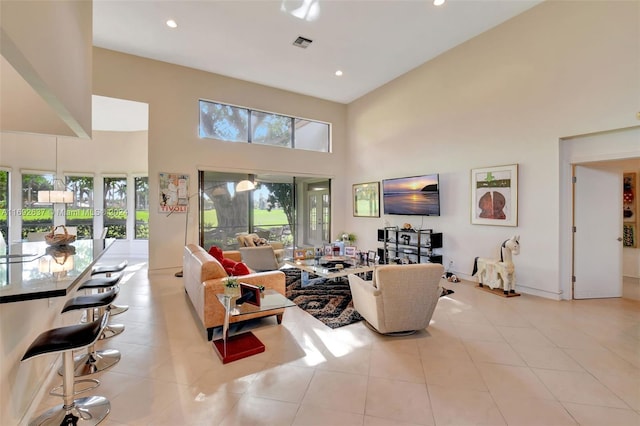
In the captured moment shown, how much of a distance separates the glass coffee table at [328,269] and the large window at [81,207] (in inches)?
270

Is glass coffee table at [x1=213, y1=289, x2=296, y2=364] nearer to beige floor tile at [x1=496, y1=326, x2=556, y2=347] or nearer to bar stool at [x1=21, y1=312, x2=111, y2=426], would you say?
bar stool at [x1=21, y1=312, x2=111, y2=426]

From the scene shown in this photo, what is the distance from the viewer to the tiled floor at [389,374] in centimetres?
194

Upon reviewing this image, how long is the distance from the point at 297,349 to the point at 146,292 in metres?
3.29

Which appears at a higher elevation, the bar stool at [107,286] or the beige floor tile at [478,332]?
the bar stool at [107,286]

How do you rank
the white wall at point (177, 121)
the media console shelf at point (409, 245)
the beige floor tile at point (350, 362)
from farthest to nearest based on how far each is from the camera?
the media console shelf at point (409, 245), the white wall at point (177, 121), the beige floor tile at point (350, 362)

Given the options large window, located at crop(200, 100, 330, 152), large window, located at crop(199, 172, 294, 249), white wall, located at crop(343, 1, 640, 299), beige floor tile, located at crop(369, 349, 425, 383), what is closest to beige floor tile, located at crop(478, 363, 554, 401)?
beige floor tile, located at crop(369, 349, 425, 383)


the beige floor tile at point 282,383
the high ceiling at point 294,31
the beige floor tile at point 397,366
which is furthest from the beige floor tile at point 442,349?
the high ceiling at point 294,31

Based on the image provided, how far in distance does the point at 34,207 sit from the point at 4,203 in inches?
21.2

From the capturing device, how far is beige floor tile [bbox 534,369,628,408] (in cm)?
207

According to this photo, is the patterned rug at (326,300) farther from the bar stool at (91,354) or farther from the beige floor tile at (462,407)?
the bar stool at (91,354)

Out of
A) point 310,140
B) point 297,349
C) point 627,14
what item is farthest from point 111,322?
point 627,14

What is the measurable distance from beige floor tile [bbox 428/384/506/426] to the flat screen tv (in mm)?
4245

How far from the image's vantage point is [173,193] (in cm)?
620

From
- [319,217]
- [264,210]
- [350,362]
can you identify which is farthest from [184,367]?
[319,217]
